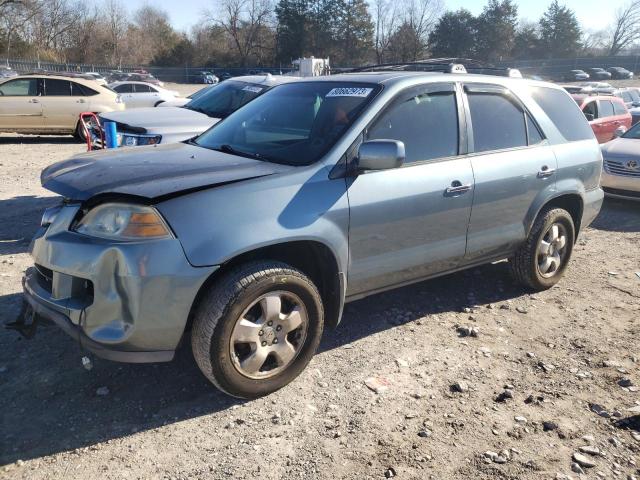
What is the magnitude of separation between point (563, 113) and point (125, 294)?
4.14 metres

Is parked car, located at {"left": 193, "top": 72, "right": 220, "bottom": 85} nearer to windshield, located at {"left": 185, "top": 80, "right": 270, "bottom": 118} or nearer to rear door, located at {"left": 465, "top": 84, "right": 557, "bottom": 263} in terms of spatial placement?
windshield, located at {"left": 185, "top": 80, "right": 270, "bottom": 118}

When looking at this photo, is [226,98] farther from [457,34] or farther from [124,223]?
[457,34]

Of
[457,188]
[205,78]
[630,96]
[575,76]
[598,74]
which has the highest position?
[598,74]

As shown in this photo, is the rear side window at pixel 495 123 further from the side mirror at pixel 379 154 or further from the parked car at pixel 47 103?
the parked car at pixel 47 103

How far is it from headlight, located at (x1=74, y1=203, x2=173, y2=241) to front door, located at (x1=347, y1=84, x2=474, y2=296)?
1.18 m

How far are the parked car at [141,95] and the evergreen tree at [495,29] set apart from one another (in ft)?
209

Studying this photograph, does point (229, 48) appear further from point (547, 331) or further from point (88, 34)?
point (547, 331)

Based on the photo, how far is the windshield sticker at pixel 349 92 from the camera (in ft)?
12.4

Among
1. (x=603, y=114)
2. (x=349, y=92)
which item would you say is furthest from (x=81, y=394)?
(x=603, y=114)

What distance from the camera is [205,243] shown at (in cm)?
285

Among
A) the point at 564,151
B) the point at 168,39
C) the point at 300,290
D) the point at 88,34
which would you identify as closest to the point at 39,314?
the point at 300,290

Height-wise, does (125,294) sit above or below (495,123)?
below

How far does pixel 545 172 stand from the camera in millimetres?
4609

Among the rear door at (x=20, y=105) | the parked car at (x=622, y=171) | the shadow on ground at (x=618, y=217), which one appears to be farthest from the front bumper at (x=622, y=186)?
the rear door at (x=20, y=105)
